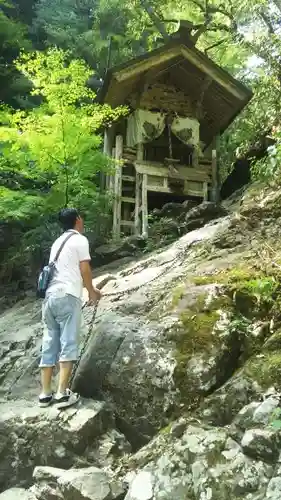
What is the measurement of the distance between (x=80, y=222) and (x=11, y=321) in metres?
4.15

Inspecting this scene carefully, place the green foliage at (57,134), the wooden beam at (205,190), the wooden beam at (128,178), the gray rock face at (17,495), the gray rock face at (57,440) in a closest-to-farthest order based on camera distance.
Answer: the gray rock face at (17,495), the gray rock face at (57,440), the green foliage at (57,134), the wooden beam at (128,178), the wooden beam at (205,190)

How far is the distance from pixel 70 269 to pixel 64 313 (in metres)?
0.49

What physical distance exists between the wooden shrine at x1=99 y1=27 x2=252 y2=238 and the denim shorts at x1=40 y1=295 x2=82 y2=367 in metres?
8.10

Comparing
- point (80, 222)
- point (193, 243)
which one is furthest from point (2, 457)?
point (193, 243)

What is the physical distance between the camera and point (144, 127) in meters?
14.8

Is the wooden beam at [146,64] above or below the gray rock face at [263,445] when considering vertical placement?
above

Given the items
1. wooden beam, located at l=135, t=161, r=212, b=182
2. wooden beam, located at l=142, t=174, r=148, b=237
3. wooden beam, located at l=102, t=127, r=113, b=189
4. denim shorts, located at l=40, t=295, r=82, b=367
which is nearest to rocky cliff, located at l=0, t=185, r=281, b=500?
denim shorts, located at l=40, t=295, r=82, b=367

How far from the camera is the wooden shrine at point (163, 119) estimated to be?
14250 millimetres

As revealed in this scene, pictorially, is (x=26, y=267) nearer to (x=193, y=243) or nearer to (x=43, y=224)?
(x=43, y=224)

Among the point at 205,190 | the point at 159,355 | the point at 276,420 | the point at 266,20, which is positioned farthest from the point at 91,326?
the point at 266,20

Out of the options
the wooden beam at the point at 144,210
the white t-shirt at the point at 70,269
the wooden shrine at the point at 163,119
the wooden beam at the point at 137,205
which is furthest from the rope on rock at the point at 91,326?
the wooden beam at the point at 137,205

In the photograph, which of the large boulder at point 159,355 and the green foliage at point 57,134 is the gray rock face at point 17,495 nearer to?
the large boulder at point 159,355

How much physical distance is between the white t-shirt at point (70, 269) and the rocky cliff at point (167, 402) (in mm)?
805

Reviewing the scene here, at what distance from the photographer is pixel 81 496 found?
3715 mm
